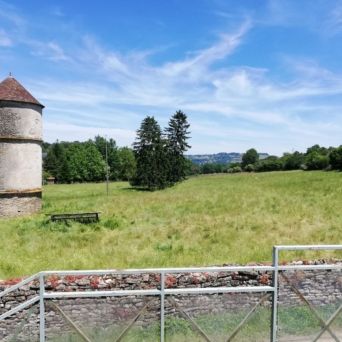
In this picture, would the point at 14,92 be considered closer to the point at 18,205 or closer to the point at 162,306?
the point at 18,205

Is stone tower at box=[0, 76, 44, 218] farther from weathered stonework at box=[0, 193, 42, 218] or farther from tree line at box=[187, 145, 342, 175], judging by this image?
tree line at box=[187, 145, 342, 175]

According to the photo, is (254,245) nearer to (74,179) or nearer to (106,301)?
(106,301)

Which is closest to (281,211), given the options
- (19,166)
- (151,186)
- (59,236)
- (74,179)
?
(59,236)

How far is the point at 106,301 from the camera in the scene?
21.7 ft

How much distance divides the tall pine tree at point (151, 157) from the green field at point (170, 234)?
20.0m

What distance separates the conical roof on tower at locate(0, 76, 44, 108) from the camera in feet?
88.0

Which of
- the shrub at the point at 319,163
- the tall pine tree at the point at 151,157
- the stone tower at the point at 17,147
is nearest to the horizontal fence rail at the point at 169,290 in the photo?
the stone tower at the point at 17,147

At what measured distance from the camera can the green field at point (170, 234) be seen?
15844 mm

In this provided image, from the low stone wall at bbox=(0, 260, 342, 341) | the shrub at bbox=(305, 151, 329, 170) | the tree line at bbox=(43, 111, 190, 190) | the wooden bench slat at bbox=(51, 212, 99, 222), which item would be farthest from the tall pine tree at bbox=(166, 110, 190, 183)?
the low stone wall at bbox=(0, 260, 342, 341)

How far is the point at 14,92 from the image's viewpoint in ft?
89.4

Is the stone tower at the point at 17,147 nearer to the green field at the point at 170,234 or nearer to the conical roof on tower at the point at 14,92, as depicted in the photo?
the conical roof on tower at the point at 14,92

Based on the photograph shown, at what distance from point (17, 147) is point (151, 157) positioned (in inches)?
1050

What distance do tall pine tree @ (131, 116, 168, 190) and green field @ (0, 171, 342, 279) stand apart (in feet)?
65.6

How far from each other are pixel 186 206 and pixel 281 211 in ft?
23.2
